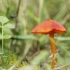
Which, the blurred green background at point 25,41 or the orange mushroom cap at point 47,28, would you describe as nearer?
the orange mushroom cap at point 47,28

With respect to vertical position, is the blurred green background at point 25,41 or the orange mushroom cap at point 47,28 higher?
the orange mushroom cap at point 47,28

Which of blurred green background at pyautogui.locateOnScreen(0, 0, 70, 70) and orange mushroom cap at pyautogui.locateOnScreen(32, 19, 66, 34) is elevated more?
orange mushroom cap at pyautogui.locateOnScreen(32, 19, 66, 34)

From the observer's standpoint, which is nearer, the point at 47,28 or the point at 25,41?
the point at 47,28

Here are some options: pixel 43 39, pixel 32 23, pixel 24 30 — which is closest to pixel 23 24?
pixel 24 30

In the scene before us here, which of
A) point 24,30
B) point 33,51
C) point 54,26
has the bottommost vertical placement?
point 33,51

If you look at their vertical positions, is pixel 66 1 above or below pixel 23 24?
above

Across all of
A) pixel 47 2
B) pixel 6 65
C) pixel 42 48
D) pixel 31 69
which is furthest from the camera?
pixel 47 2

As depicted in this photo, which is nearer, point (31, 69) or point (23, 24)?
point (31, 69)

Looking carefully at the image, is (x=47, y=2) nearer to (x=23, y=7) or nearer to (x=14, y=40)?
(x=23, y=7)

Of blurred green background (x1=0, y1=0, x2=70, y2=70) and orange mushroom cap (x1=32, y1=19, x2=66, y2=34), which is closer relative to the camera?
orange mushroom cap (x1=32, y1=19, x2=66, y2=34)

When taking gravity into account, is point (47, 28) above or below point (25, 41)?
above

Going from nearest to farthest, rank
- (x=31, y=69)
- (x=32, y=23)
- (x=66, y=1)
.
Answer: (x=31, y=69) → (x=66, y=1) → (x=32, y=23)
